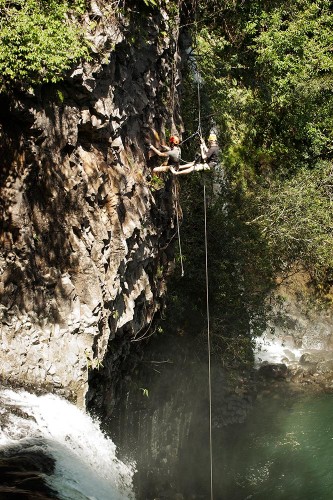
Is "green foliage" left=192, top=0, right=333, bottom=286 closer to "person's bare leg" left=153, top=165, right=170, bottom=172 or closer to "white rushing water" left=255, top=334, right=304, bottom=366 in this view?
"white rushing water" left=255, top=334, right=304, bottom=366

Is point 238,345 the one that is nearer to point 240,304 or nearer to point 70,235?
point 240,304

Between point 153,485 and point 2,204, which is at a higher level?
point 2,204

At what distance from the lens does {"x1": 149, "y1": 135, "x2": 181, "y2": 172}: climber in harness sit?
46.5 feet

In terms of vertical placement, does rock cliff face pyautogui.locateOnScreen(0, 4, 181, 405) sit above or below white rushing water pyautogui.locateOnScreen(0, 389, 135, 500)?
above

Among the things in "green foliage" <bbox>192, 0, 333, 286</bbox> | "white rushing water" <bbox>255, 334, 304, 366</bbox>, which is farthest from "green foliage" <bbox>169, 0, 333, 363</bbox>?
"white rushing water" <bbox>255, 334, 304, 366</bbox>

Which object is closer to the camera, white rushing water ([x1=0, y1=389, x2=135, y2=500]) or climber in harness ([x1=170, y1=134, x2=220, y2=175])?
white rushing water ([x1=0, y1=389, x2=135, y2=500])

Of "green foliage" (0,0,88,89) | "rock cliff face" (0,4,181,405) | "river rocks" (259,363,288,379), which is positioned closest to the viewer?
"green foliage" (0,0,88,89)

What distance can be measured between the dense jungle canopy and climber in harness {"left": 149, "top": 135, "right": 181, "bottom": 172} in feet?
9.30

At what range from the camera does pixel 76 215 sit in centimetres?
1194

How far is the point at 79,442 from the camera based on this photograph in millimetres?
11023

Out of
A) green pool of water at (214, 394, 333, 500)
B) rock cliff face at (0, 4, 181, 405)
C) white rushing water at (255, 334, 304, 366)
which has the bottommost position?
green pool of water at (214, 394, 333, 500)

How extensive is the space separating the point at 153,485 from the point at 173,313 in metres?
4.48

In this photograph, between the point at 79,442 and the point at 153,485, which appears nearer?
the point at 79,442

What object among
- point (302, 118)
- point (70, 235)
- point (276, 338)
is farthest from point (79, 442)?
point (302, 118)
